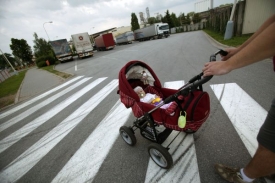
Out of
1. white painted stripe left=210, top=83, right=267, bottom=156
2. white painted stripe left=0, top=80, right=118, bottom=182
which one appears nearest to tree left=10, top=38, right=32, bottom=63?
white painted stripe left=0, top=80, right=118, bottom=182

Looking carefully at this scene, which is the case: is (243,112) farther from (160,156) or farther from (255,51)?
(255,51)

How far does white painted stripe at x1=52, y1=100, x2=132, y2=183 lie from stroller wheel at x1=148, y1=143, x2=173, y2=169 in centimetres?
103

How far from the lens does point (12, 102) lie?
24.3 ft

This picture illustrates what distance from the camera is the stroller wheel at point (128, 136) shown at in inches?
102

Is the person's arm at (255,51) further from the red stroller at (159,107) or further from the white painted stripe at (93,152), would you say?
the white painted stripe at (93,152)

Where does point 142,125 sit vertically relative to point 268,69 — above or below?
above

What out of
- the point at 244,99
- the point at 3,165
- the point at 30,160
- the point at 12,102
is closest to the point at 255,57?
the point at 244,99

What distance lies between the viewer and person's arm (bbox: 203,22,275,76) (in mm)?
940

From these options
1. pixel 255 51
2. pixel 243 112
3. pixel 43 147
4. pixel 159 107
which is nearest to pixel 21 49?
pixel 43 147

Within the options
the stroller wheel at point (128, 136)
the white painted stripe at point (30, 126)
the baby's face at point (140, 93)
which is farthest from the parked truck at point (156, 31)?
the stroller wheel at point (128, 136)

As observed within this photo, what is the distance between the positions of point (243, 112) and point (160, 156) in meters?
2.13

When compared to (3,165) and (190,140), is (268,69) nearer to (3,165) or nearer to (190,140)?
(190,140)

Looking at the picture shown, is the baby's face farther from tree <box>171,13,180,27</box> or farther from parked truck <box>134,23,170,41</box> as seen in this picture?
tree <box>171,13,180,27</box>

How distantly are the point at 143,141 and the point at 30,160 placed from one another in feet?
8.37
